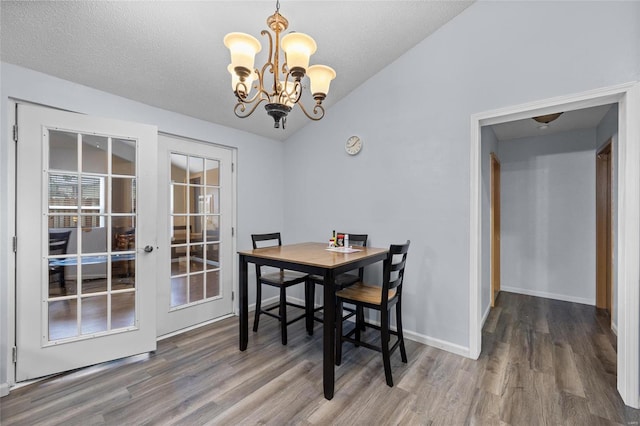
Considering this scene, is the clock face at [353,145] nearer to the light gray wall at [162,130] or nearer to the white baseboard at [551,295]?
the light gray wall at [162,130]

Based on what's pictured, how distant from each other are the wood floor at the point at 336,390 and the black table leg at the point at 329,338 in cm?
12

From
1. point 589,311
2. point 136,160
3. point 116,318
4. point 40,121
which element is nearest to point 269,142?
point 136,160

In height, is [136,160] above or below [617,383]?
above

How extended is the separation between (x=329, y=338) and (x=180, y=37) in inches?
94.5

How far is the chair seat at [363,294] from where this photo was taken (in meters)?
2.15

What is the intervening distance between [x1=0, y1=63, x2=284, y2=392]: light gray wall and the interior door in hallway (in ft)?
9.49

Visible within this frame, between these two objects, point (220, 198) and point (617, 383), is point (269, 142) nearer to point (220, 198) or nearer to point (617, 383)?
point (220, 198)

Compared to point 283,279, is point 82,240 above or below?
above

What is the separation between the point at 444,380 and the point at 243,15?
3048mm

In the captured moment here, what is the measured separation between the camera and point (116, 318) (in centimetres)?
237

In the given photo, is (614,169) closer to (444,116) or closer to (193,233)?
(444,116)

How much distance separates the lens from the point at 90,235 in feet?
7.41

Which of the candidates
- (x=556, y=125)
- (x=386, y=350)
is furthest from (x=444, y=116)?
(x=556, y=125)

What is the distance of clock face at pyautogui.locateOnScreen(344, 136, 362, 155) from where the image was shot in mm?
3150
